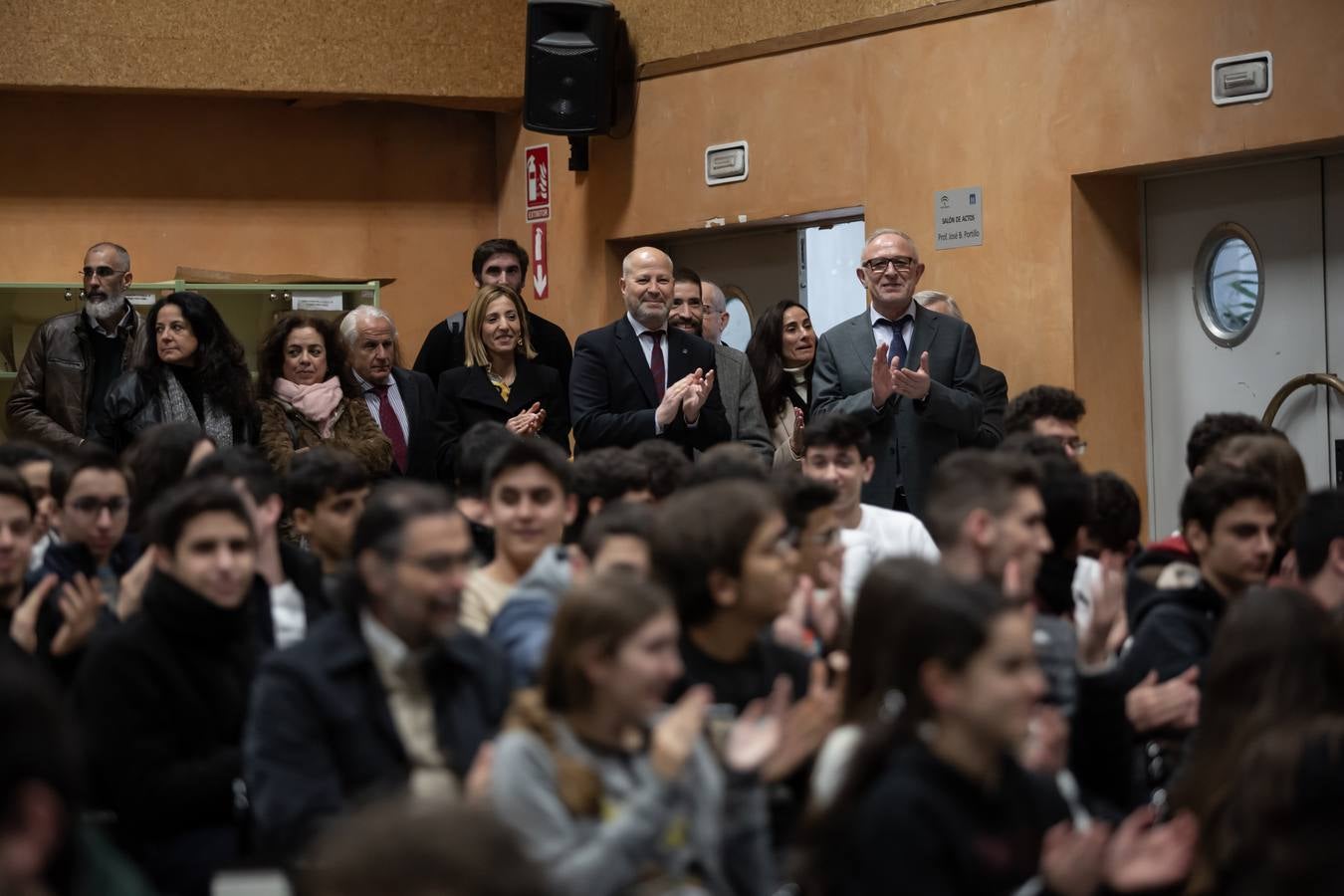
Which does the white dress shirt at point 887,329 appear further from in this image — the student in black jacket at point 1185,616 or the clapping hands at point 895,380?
the student in black jacket at point 1185,616

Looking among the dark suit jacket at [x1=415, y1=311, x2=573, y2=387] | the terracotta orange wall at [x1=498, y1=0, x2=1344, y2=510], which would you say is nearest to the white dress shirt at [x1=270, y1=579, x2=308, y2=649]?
the dark suit jacket at [x1=415, y1=311, x2=573, y2=387]

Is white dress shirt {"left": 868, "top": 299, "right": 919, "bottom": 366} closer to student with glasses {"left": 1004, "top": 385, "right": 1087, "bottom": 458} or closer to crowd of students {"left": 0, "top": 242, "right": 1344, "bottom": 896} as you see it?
student with glasses {"left": 1004, "top": 385, "right": 1087, "bottom": 458}

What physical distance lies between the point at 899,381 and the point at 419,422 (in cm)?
182

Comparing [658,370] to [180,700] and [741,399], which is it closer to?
[741,399]

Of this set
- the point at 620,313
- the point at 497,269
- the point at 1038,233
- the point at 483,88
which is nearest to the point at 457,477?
the point at 497,269

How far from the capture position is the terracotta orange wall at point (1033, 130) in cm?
646

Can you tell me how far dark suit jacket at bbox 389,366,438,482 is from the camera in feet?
21.1

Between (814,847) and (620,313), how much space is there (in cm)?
648

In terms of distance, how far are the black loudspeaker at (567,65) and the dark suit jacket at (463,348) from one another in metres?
1.61

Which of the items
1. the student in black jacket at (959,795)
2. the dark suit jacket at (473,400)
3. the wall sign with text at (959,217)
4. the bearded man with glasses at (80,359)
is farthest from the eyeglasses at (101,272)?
the student in black jacket at (959,795)

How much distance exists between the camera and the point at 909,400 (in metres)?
6.00

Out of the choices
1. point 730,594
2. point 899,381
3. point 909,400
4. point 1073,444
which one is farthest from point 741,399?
point 730,594

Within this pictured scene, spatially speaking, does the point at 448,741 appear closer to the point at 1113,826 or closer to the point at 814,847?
the point at 814,847

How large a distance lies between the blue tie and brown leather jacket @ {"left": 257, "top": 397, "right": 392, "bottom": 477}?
1696 mm
